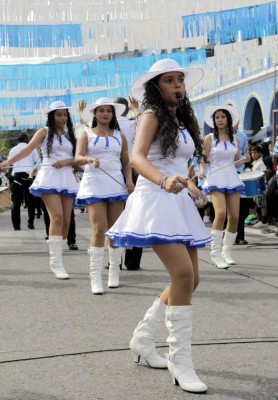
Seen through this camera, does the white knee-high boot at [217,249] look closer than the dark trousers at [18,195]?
Yes

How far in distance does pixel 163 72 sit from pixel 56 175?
4.52 metres

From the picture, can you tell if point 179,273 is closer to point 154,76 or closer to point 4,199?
point 154,76

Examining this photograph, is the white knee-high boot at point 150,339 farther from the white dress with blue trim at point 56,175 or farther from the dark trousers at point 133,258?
the dark trousers at point 133,258

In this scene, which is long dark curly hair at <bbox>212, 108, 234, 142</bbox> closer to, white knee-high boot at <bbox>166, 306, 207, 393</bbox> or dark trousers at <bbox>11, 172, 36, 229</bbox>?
white knee-high boot at <bbox>166, 306, 207, 393</bbox>

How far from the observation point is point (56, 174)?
918 cm

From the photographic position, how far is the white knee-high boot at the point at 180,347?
440 cm

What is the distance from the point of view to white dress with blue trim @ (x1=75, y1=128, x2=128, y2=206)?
8070mm

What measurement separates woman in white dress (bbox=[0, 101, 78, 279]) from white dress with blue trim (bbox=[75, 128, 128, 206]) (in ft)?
2.82

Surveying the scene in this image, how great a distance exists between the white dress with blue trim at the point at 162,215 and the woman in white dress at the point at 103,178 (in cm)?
314

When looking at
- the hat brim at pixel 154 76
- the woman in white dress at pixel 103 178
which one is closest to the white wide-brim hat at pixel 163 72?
the hat brim at pixel 154 76

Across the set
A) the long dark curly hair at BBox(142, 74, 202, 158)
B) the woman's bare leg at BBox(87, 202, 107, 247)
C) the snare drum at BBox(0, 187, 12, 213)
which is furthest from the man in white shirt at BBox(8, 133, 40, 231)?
the long dark curly hair at BBox(142, 74, 202, 158)

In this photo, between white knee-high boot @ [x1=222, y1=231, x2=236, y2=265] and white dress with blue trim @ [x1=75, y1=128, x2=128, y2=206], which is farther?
white knee-high boot @ [x1=222, y1=231, x2=236, y2=265]

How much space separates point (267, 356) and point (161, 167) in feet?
4.36

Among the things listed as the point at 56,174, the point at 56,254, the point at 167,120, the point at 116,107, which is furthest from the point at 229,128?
the point at 167,120
